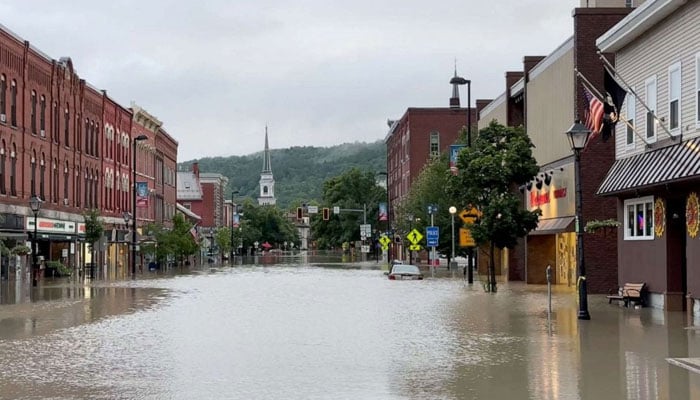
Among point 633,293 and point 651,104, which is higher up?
point 651,104

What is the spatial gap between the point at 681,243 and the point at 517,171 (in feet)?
44.9

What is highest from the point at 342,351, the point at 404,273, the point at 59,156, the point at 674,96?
the point at 59,156

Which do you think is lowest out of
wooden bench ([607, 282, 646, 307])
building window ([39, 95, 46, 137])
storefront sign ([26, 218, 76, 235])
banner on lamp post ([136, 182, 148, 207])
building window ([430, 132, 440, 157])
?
wooden bench ([607, 282, 646, 307])

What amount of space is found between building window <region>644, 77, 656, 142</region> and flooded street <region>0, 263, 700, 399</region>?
18.0 ft

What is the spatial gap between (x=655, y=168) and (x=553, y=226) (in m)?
16.3

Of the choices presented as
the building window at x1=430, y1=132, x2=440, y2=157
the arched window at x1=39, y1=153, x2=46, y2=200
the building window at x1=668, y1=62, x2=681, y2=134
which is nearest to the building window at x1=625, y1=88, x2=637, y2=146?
the building window at x1=668, y1=62, x2=681, y2=134

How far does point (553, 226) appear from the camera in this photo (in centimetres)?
4309

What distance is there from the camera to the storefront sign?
54344mm

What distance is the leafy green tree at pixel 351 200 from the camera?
149 meters

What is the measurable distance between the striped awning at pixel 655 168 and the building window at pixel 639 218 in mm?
917

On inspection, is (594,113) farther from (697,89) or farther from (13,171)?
(13,171)

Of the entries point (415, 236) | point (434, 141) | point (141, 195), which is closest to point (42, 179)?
point (141, 195)

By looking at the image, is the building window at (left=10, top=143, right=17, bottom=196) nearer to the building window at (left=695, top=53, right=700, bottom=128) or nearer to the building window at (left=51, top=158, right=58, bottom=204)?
the building window at (left=51, top=158, right=58, bottom=204)

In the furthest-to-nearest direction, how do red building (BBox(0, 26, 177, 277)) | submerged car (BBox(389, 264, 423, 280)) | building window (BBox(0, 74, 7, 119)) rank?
submerged car (BBox(389, 264, 423, 280)) → red building (BBox(0, 26, 177, 277)) → building window (BBox(0, 74, 7, 119))
